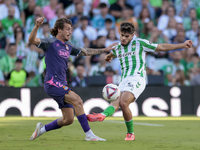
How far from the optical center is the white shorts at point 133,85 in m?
6.26

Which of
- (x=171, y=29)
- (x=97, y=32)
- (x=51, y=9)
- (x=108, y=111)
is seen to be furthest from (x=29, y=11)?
(x=108, y=111)

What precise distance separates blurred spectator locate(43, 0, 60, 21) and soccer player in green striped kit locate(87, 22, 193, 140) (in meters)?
7.60

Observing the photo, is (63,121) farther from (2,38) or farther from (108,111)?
(2,38)

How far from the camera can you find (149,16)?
47.7 ft

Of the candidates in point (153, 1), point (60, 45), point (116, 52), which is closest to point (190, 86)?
point (153, 1)

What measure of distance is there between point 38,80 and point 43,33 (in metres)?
1.69

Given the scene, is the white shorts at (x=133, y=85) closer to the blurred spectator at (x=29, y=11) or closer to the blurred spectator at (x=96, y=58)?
the blurred spectator at (x=96, y=58)

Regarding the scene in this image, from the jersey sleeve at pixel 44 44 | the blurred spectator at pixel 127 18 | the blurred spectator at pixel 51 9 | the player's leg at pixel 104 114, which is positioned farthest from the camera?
the blurred spectator at pixel 127 18

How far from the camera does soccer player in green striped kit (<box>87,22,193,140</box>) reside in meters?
6.25

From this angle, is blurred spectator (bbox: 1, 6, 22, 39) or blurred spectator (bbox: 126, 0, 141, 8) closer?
blurred spectator (bbox: 1, 6, 22, 39)

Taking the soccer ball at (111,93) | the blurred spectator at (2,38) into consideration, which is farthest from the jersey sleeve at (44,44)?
the blurred spectator at (2,38)

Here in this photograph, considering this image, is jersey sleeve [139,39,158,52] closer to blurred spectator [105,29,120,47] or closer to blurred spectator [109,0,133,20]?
blurred spectator [105,29,120,47]

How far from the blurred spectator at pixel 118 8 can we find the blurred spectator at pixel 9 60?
4225mm

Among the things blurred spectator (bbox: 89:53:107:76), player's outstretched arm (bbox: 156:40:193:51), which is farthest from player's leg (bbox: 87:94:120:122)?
blurred spectator (bbox: 89:53:107:76)
